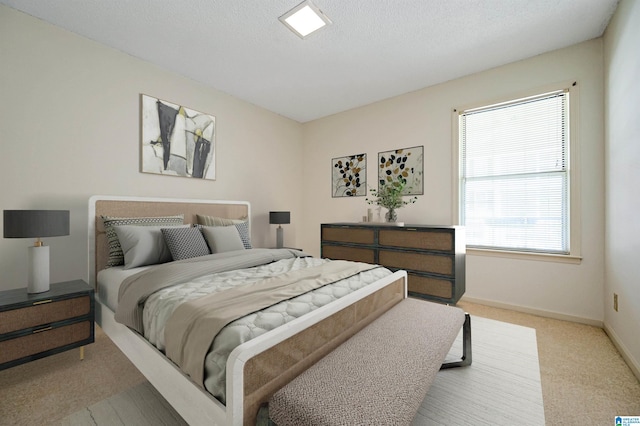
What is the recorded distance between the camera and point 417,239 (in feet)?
9.98

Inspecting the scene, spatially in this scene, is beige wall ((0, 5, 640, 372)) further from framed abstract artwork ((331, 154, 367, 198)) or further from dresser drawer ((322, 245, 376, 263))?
dresser drawer ((322, 245, 376, 263))

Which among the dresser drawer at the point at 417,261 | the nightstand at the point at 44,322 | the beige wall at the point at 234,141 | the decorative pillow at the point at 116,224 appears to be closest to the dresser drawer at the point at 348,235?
the dresser drawer at the point at 417,261

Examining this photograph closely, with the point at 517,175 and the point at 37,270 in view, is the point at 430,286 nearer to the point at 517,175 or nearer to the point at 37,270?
the point at 517,175

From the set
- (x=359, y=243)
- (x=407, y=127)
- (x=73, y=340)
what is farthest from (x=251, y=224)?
(x=407, y=127)

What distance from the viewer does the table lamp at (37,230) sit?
182 cm

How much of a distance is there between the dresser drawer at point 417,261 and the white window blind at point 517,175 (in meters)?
0.79

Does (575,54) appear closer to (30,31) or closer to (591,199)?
(591,199)

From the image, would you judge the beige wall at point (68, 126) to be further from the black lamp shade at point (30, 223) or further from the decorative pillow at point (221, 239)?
the decorative pillow at point (221, 239)

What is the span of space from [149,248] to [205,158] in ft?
4.96

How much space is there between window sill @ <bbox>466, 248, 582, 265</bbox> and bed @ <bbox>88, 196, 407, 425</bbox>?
1588 mm

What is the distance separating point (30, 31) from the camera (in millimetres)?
2281

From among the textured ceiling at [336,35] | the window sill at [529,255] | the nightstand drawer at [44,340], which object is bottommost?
the nightstand drawer at [44,340]

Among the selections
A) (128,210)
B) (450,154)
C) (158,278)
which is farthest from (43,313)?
(450,154)

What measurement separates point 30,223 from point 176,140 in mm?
1660
